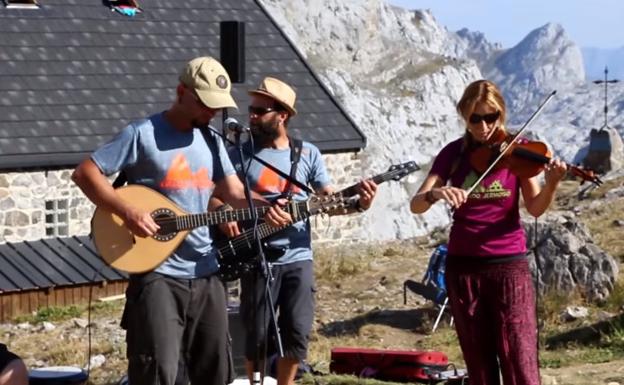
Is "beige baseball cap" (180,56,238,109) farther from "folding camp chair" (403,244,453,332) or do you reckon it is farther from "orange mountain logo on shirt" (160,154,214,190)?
"folding camp chair" (403,244,453,332)

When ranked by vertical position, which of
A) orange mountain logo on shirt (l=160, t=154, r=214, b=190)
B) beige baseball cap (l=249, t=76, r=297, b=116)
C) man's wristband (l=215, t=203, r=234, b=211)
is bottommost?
man's wristband (l=215, t=203, r=234, b=211)

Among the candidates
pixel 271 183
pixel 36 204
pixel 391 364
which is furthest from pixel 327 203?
pixel 36 204

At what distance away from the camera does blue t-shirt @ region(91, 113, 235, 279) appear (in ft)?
20.8

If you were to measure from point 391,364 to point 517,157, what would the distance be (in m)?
2.67

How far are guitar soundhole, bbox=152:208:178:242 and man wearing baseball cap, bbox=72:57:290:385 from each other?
0.24 feet

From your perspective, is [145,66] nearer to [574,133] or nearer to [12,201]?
[12,201]

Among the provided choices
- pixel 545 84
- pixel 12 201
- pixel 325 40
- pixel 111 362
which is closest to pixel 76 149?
pixel 12 201

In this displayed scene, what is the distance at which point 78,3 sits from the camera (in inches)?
816

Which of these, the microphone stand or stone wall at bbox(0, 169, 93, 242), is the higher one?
stone wall at bbox(0, 169, 93, 242)

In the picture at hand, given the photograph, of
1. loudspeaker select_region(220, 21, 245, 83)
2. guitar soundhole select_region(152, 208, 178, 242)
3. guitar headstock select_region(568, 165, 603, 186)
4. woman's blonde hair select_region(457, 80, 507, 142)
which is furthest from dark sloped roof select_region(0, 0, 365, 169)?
guitar headstock select_region(568, 165, 603, 186)

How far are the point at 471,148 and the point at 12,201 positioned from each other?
11.7 metres

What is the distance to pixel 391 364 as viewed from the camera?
8.96m

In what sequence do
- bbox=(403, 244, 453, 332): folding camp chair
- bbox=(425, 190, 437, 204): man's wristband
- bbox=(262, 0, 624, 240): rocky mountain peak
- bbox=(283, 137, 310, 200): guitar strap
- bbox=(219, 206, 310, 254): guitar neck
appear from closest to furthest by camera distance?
bbox=(425, 190, 437, 204): man's wristband → bbox=(219, 206, 310, 254): guitar neck → bbox=(283, 137, 310, 200): guitar strap → bbox=(403, 244, 453, 332): folding camp chair → bbox=(262, 0, 624, 240): rocky mountain peak

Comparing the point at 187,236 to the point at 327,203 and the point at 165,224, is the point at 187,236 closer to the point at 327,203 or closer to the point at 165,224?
the point at 165,224
